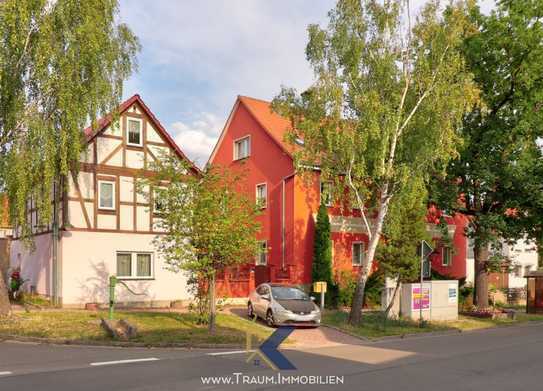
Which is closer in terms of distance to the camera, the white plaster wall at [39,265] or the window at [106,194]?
the white plaster wall at [39,265]

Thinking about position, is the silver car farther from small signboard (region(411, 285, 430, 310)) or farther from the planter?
the planter

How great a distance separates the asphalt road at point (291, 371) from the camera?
370 inches

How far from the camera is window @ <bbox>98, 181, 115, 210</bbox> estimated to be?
23672 millimetres

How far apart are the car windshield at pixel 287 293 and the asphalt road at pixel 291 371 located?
13.5ft

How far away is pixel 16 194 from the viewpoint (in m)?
17.1

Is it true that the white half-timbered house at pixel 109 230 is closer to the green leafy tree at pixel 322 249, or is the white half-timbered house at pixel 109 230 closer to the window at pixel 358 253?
the green leafy tree at pixel 322 249

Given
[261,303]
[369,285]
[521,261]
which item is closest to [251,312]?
[261,303]

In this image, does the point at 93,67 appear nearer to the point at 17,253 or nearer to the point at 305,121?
the point at 305,121

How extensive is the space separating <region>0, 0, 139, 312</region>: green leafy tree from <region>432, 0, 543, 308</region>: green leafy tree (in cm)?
1476

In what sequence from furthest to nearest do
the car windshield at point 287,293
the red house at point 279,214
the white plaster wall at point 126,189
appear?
the red house at point 279,214, the white plaster wall at point 126,189, the car windshield at point 287,293

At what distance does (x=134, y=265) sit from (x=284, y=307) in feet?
27.8

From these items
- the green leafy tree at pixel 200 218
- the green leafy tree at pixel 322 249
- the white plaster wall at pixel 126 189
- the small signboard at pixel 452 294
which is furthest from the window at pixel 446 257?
the green leafy tree at pixel 200 218

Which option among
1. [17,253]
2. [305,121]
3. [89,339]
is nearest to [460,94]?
[305,121]

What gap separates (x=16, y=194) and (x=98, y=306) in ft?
22.7
